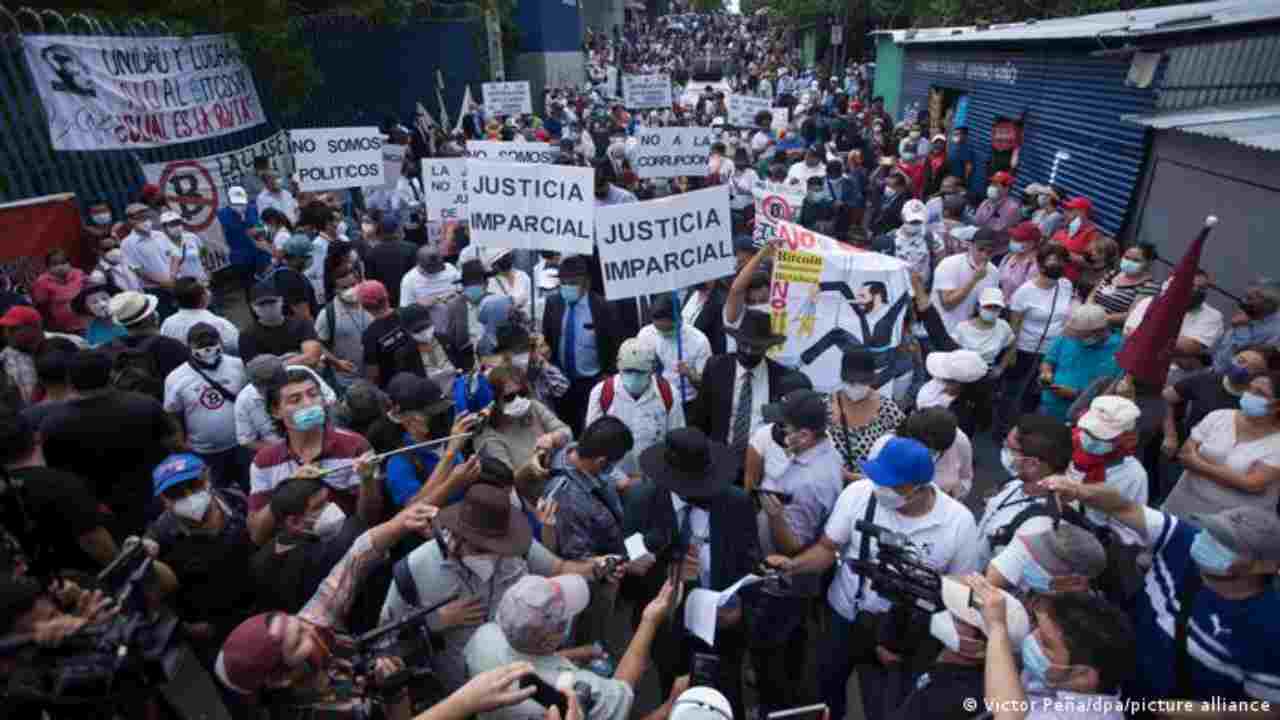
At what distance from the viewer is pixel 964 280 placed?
6.52m

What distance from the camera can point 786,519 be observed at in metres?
3.94

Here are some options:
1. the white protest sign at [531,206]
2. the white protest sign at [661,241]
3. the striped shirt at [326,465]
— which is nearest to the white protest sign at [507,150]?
the white protest sign at [531,206]

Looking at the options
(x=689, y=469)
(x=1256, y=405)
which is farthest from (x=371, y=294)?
(x=1256, y=405)

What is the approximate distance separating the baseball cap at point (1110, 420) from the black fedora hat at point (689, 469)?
1701 mm

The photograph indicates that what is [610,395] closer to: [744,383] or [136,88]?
[744,383]


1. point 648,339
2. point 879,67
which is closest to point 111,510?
point 648,339

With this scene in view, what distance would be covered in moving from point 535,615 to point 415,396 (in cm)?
194

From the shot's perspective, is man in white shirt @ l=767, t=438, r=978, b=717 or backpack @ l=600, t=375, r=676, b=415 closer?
man in white shirt @ l=767, t=438, r=978, b=717

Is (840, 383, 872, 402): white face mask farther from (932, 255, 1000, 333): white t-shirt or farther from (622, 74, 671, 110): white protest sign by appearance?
(622, 74, 671, 110): white protest sign

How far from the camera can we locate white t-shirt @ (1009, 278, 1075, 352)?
6.40m

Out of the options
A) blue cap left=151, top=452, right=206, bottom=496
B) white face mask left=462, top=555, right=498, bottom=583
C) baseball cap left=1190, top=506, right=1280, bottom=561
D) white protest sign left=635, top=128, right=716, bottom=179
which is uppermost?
white protest sign left=635, top=128, right=716, bottom=179

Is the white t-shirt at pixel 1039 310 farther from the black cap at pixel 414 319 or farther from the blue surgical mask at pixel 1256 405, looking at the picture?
the black cap at pixel 414 319

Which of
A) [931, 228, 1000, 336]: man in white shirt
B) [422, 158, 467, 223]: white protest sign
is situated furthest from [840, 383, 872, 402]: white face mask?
[422, 158, 467, 223]: white protest sign

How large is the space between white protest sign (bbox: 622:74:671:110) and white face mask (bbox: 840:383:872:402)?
39.3 ft
